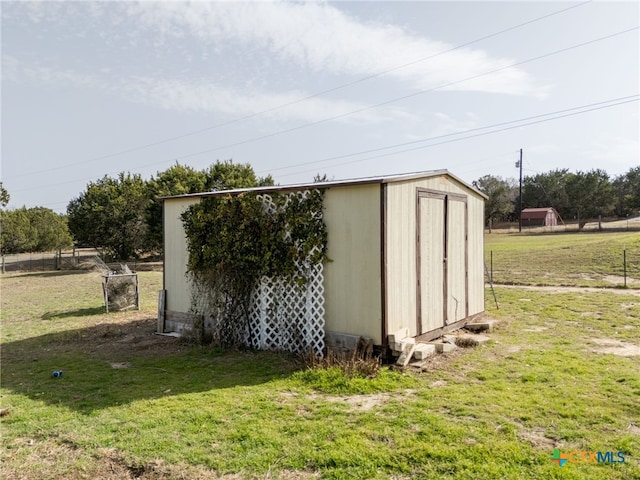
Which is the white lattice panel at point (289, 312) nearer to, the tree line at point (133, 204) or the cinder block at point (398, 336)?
the cinder block at point (398, 336)

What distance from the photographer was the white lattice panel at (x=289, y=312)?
21.1 ft

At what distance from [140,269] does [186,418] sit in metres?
20.7

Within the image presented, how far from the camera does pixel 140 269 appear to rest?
23.3 metres

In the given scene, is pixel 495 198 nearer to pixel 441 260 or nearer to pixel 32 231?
pixel 32 231

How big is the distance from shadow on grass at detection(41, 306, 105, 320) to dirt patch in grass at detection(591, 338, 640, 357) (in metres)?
10.4

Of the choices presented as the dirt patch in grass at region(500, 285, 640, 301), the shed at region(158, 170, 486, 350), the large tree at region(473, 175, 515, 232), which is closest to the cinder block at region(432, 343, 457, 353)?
the shed at region(158, 170, 486, 350)

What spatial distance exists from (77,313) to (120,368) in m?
5.57

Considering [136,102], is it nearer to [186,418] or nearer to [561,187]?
[186,418]

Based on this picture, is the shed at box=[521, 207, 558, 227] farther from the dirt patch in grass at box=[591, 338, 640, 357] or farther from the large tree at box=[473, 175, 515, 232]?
the dirt patch in grass at box=[591, 338, 640, 357]

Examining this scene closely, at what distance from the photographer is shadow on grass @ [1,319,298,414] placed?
512 cm

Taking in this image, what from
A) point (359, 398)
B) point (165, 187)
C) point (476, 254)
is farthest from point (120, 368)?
point (165, 187)

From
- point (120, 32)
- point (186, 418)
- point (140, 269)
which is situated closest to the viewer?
point (186, 418)

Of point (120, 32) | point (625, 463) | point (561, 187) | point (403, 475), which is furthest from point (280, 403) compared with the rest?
point (561, 187)

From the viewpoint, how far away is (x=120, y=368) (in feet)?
20.5
